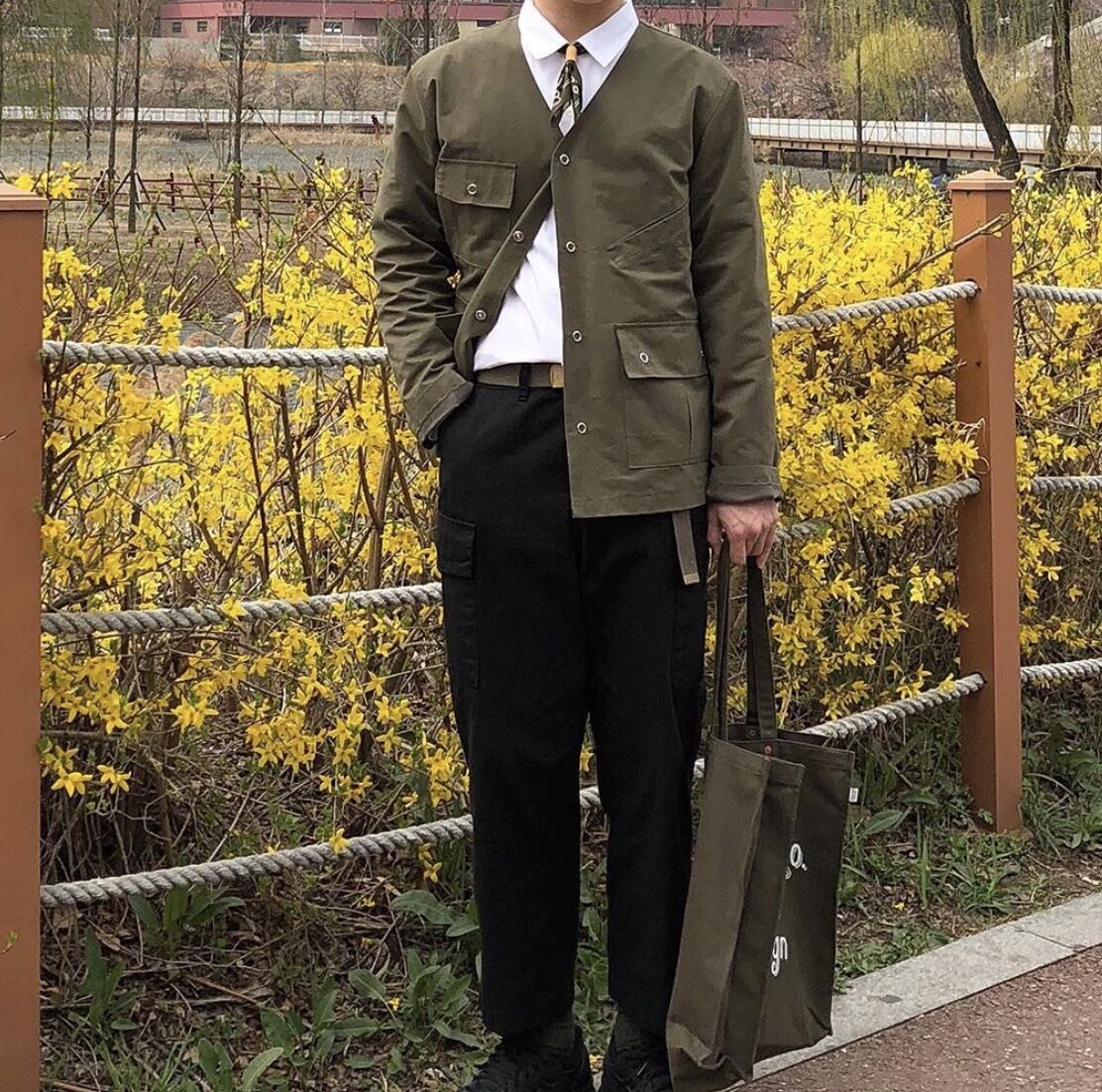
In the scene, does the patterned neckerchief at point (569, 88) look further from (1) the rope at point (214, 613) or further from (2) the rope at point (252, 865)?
(2) the rope at point (252, 865)

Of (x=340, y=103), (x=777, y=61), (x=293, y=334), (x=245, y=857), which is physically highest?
(x=777, y=61)

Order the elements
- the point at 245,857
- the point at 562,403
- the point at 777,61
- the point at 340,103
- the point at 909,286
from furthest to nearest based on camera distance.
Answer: the point at 777,61
the point at 340,103
the point at 909,286
the point at 245,857
the point at 562,403

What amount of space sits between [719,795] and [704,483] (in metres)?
0.51

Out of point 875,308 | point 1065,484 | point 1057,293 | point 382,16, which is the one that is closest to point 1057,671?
point 1065,484

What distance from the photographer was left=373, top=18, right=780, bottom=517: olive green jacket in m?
2.66

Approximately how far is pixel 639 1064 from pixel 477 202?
150cm

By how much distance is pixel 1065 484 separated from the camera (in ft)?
15.1

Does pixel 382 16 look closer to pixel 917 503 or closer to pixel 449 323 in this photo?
pixel 917 503

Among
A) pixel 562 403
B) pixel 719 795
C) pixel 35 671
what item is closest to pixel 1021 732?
pixel 719 795

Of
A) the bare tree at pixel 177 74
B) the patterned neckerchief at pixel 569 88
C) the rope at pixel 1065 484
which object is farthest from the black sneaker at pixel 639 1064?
the bare tree at pixel 177 74

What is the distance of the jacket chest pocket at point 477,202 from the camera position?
2.70 meters

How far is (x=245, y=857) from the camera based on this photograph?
324 centimetres

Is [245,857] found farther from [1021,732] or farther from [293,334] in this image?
[1021,732]

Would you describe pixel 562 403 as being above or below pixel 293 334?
below
